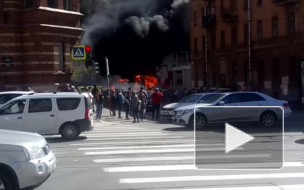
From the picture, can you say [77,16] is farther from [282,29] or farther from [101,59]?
[101,59]

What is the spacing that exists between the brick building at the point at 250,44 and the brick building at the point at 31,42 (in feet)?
51.7

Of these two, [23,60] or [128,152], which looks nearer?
[128,152]

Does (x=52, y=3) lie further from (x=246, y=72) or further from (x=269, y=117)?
(x=269, y=117)

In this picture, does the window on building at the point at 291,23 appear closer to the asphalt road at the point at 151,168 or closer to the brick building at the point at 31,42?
the brick building at the point at 31,42

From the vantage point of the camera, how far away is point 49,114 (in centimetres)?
1875

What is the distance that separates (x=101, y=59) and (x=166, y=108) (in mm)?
46441

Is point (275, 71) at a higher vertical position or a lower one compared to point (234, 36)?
lower

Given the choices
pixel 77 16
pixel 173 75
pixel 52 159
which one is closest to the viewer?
pixel 52 159

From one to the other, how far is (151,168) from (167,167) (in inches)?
14.0

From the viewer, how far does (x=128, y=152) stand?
15.1 meters

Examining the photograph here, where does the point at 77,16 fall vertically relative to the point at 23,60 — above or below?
above

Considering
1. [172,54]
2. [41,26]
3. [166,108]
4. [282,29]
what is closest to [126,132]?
[166,108]

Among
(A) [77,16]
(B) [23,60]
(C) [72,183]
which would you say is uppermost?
(A) [77,16]

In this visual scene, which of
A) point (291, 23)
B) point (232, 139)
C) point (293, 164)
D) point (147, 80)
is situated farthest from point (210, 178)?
point (147, 80)
